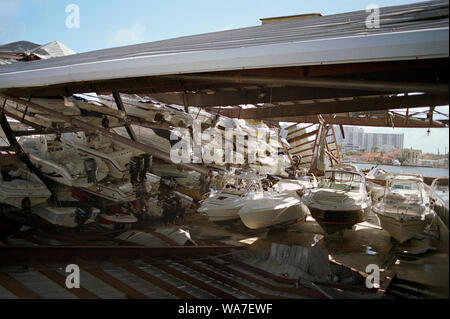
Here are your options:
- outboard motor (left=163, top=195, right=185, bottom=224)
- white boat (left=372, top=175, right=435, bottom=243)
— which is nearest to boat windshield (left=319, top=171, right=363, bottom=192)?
white boat (left=372, top=175, right=435, bottom=243)

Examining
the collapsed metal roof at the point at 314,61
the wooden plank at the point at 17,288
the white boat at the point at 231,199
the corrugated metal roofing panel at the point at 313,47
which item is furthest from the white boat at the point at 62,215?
the corrugated metal roofing panel at the point at 313,47

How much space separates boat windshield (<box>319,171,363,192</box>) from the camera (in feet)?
26.5

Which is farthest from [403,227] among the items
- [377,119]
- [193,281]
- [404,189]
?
[193,281]

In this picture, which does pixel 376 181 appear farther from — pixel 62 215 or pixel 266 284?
pixel 62 215

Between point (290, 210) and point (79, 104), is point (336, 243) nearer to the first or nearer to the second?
point (290, 210)

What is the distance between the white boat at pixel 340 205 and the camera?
6.88 m

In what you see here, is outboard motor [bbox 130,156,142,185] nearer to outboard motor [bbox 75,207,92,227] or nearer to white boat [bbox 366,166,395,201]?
outboard motor [bbox 75,207,92,227]

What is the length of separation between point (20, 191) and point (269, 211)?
17.8 ft

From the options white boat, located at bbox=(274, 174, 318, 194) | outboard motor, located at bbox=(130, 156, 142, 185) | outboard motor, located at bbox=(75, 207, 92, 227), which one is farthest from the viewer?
white boat, located at bbox=(274, 174, 318, 194)

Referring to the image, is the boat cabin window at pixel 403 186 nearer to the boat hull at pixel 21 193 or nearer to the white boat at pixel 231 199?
the white boat at pixel 231 199

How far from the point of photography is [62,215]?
19.6 feet

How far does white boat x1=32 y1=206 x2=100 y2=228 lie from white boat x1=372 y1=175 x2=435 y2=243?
6951 millimetres

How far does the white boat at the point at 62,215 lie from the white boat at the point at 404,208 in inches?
274

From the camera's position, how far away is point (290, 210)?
307 inches
